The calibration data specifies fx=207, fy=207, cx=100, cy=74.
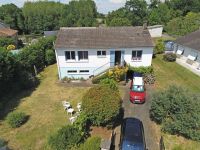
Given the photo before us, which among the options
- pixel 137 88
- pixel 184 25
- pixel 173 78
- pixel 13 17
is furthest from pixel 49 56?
pixel 13 17

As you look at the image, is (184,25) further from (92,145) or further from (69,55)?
(92,145)

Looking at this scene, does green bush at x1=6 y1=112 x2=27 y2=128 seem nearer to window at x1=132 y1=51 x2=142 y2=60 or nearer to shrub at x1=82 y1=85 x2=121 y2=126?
shrub at x1=82 y1=85 x2=121 y2=126

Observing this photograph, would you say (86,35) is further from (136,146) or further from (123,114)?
(136,146)

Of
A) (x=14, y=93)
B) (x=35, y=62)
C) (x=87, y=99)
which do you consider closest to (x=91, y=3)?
(x=35, y=62)

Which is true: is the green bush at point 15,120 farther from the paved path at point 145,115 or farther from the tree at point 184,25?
the tree at point 184,25

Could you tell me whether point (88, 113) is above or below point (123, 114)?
above

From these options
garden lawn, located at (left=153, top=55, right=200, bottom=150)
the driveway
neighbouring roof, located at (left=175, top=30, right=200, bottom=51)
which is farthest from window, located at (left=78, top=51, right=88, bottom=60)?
neighbouring roof, located at (left=175, top=30, right=200, bottom=51)

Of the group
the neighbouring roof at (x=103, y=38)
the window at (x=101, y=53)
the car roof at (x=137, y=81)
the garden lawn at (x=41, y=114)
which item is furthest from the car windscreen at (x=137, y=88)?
the window at (x=101, y=53)
